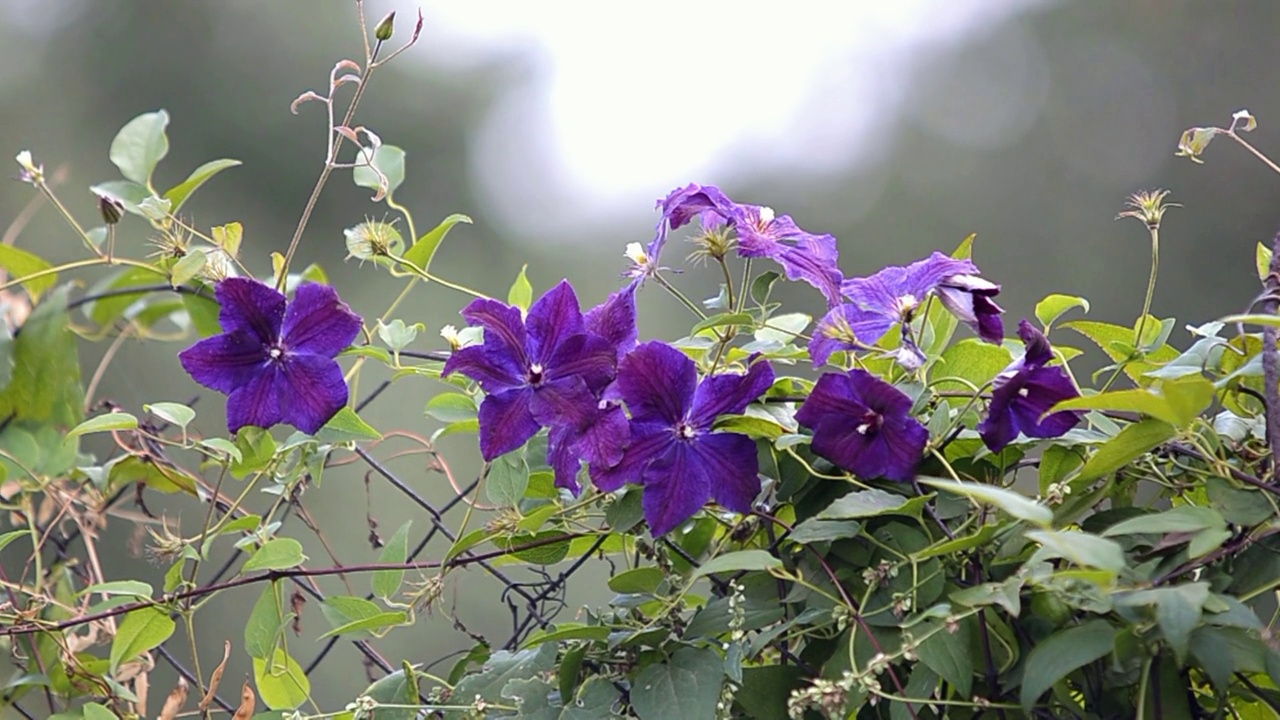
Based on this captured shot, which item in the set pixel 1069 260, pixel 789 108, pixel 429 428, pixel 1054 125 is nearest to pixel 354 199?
pixel 429 428

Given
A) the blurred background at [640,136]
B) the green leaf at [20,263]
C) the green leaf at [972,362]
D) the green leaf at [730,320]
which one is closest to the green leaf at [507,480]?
the green leaf at [730,320]

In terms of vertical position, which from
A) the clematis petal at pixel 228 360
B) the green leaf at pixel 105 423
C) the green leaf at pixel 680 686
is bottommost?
the green leaf at pixel 680 686

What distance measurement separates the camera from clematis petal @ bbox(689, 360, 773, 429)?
55cm

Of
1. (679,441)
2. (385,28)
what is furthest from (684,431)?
(385,28)

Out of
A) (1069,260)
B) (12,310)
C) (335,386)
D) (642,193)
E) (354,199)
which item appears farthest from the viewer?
(1069,260)

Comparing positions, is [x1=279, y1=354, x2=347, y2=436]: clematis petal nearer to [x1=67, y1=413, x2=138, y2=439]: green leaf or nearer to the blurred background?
[x1=67, y1=413, x2=138, y2=439]: green leaf

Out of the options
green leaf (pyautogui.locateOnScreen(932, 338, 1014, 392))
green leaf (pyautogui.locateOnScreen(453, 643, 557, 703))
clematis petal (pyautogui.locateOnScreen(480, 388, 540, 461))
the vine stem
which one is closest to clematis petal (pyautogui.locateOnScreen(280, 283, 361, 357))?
clematis petal (pyautogui.locateOnScreen(480, 388, 540, 461))

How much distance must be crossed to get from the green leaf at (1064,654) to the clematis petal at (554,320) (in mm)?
270

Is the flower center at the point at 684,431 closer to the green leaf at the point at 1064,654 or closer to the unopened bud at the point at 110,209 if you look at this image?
the green leaf at the point at 1064,654

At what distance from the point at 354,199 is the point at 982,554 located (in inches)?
157

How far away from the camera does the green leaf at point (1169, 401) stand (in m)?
0.41

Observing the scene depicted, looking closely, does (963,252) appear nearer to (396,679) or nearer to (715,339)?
(715,339)

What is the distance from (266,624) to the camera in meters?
0.65

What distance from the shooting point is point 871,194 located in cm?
586
